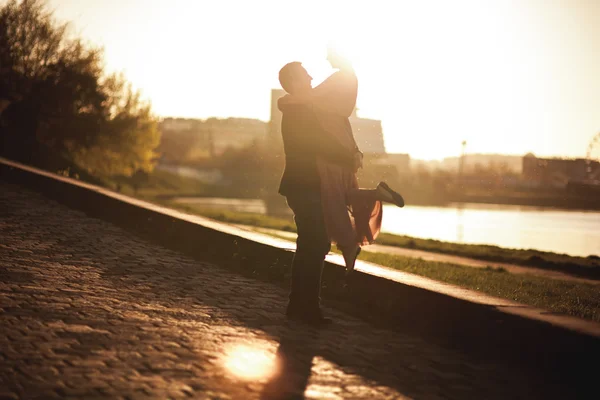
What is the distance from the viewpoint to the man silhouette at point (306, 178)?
5852 millimetres

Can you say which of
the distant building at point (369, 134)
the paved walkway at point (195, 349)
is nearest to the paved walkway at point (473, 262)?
the distant building at point (369, 134)

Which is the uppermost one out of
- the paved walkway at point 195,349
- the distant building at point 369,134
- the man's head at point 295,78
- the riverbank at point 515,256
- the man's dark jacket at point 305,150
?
the distant building at point 369,134

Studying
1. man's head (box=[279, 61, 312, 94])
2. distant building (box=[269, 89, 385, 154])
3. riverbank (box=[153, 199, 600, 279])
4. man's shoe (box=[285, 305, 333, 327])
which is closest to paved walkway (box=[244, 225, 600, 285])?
riverbank (box=[153, 199, 600, 279])

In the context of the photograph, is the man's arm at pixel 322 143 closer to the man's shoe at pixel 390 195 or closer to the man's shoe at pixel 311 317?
the man's shoe at pixel 390 195

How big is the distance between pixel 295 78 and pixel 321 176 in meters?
0.77

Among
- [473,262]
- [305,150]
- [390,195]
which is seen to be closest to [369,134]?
[473,262]

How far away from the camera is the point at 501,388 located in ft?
14.9

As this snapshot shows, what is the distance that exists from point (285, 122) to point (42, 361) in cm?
250

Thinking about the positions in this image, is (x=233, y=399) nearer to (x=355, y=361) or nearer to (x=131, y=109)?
(x=355, y=361)

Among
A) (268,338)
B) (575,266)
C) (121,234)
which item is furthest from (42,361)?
(575,266)

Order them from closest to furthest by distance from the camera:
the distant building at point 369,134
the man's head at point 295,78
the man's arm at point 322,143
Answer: the man's arm at point 322,143 → the man's head at point 295,78 → the distant building at point 369,134

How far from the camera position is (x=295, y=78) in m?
5.96

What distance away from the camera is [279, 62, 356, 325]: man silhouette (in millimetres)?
5852

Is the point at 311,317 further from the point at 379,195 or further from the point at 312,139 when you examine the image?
Result: the point at 312,139
